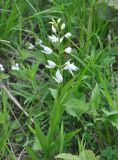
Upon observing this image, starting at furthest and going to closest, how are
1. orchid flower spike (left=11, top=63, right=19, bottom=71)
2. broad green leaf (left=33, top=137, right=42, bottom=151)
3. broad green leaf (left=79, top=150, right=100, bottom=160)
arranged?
orchid flower spike (left=11, top=63, right=19, bottom=71) < broad green leaf (left=33, top=137, right=42, bottom=151) < broad green leaf (left=79, top=150, right=100, bottom=160)

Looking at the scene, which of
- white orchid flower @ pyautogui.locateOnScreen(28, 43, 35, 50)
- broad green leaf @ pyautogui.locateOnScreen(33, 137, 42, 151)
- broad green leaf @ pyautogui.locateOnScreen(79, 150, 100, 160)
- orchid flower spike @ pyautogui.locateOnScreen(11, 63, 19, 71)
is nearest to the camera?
broad green leaf @ pyautogui.locateOnScreen(79, 150, 100, 160)

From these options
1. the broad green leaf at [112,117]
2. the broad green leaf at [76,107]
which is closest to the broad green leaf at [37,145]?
the broad green leaf at [76,107]

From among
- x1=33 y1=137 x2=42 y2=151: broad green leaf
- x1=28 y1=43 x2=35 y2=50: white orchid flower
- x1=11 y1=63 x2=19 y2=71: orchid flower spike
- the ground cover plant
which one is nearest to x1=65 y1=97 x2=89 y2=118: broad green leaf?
the ground cover plant

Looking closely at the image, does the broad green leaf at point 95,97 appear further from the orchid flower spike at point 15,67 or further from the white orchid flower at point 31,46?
the white orchid flower at point 31,46

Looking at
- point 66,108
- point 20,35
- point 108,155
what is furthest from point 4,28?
point 108,155

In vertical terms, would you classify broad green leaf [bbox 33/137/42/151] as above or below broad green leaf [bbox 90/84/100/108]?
below

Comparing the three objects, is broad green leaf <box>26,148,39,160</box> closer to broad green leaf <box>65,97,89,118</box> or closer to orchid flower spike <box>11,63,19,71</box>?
broad green leaf <box>65,97,89,118</box>

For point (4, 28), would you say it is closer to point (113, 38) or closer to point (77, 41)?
point (77, 41)

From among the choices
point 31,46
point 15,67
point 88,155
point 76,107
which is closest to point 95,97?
point 76,107
